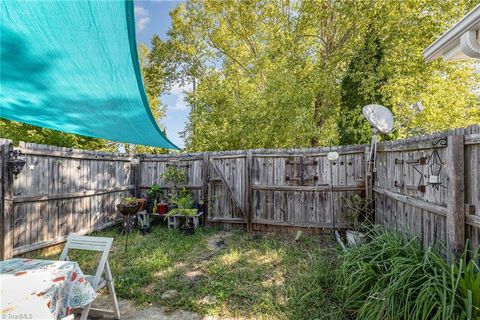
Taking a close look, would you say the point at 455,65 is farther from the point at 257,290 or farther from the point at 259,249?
the point at 257,290

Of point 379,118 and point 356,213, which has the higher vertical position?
point 379,118

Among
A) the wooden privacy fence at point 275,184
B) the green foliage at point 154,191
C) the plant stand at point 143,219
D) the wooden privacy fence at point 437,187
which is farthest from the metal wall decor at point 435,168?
the green foliage at point 154,191

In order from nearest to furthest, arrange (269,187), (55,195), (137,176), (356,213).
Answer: (55,195), (356,213), (269,187), (137,176)

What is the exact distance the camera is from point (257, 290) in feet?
8.88

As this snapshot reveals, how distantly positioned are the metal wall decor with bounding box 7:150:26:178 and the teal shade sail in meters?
0.84

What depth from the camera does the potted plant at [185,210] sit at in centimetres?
489

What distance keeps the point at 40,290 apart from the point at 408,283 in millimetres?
2513

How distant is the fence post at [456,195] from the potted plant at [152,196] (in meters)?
Answer: 5.08

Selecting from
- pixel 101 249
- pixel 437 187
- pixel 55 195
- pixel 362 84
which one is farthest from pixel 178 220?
pixel 362 84

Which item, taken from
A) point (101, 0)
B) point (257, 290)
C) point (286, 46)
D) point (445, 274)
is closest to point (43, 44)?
point (101, 0)

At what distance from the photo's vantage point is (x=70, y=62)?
6.07 ft

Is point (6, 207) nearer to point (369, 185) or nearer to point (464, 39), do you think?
point (464, 39)

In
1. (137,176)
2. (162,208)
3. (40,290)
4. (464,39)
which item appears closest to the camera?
(40,290)

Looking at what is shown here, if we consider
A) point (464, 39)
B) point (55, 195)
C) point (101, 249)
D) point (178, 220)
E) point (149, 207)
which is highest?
point (464, 39)
